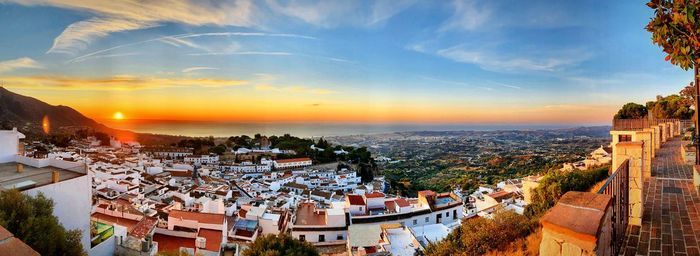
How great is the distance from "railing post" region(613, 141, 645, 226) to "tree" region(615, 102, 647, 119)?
84.5 ft

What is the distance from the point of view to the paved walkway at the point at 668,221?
316cm

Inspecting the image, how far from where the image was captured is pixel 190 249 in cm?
1034

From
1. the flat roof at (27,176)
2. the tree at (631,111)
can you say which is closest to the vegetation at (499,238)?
the flat roof at (27,176)

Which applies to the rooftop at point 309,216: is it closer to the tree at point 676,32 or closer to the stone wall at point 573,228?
the tree at point 676,32

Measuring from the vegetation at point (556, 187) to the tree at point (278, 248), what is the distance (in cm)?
544

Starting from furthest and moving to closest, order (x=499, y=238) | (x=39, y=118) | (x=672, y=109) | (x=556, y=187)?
1. (x=39, y=118)
2. (x=672, y=109)
3. (x=556, y=187)
4. (x=499, y=238)

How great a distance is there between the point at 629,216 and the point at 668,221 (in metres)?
0.43

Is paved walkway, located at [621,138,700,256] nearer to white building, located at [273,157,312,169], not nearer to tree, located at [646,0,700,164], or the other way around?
tree, located at [646,0,700,164]

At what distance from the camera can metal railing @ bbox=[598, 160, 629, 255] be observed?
283cm

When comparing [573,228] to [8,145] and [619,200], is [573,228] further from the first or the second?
[8,145]

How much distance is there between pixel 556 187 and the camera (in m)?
9.01

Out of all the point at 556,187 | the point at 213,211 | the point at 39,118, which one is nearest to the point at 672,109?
the point at 556,187

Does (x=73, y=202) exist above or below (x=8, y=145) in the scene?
below

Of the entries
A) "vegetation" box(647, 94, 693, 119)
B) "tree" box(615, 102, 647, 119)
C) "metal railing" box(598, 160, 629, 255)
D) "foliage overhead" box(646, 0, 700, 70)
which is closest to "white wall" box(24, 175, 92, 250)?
"metal railing" box(598, 160, 629, 255)
